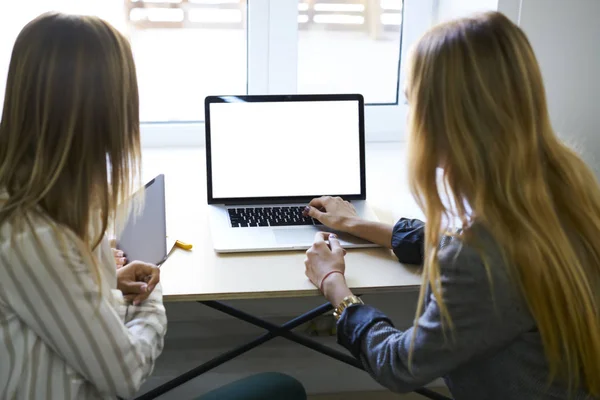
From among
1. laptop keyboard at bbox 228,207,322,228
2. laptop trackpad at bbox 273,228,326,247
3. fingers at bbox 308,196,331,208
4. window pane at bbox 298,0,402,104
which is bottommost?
laptop trackpad at bbox 273,228,326,247

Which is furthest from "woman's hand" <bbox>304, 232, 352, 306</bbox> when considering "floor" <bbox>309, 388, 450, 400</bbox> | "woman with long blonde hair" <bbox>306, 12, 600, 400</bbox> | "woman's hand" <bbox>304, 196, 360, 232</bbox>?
"floor" <bbox>309, 388, 450, 400</bbox>

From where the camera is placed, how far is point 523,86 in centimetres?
105

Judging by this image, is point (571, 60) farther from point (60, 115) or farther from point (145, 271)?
point (60, 115)

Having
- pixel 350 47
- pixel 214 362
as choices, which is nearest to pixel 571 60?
pixel 350 47

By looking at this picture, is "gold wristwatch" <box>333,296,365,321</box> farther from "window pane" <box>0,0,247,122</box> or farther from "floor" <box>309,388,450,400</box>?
"window pane" <box>0,0,247,122</box>

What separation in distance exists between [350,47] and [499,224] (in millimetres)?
1414

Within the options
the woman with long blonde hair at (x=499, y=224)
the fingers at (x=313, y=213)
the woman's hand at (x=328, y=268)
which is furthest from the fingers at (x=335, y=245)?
the woman with long blonde hair at (x=499, y=224)

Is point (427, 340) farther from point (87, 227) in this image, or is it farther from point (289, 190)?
point (289, 190)

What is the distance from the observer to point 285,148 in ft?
5.78

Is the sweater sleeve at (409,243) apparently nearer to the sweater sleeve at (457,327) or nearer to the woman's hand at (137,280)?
the sweater sleeve at (457,327)

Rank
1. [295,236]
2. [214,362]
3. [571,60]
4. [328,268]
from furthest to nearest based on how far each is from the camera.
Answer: [571,60] < [214,362] < [295,236] < [328,268]

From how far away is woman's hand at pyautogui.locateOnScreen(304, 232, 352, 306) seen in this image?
1315 millimetres

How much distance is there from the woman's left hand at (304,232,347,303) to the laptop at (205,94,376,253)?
0.27m

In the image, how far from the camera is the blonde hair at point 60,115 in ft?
3.36
